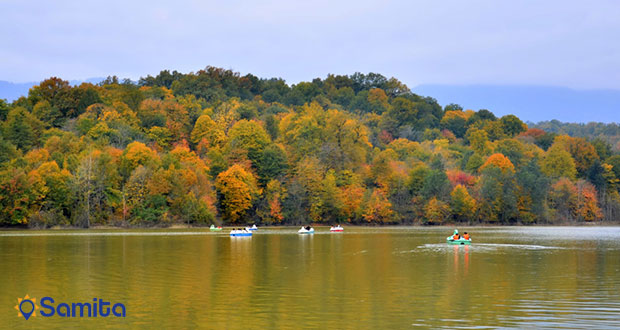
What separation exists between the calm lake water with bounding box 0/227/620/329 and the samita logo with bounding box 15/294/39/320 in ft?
0.84

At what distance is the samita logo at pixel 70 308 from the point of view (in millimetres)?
21977

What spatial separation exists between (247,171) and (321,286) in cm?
7776

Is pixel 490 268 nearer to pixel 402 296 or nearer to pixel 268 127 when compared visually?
pixel 402 296

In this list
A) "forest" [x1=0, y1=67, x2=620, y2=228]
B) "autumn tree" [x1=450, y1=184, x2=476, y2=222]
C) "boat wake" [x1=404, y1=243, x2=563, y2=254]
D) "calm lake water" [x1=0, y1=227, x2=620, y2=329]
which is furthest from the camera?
"autumn tree" [x1=450, y1=184, x2=476, y2=222]

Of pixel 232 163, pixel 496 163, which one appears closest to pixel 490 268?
pixel 232 163

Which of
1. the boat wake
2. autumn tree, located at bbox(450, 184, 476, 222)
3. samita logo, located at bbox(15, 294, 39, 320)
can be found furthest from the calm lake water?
autumn tree, located at bbox(450, 184, 476, 222)

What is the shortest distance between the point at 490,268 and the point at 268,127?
9295 cm

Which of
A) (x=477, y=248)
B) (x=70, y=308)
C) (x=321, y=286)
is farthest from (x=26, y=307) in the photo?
(x=477, y=248)

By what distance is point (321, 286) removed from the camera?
93.3ft

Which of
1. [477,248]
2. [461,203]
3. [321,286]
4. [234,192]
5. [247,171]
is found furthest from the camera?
[461,203]

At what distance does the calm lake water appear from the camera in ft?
68.6

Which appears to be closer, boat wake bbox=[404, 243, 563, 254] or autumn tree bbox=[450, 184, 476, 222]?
boat wake bbox=[404, 243, 563, 254]

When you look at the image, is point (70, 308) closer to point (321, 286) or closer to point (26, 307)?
point (26, 307)

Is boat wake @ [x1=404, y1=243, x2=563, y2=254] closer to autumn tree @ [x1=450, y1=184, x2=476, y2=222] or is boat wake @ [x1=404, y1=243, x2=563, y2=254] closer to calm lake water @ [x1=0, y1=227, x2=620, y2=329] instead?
calm lake water @ [x1=0, y1=227, x2=620, y2=329]
